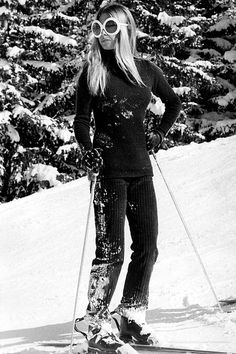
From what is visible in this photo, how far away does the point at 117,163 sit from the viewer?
334 centimetres

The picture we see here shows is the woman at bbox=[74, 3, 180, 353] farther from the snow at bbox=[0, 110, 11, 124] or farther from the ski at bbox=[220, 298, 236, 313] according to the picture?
the snow at bbox=[0, 110, 11, 124]

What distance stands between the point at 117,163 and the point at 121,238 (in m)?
0.42

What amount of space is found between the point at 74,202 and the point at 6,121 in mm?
10401

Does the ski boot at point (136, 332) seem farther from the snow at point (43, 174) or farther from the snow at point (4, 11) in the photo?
the snow at point (4, 11)

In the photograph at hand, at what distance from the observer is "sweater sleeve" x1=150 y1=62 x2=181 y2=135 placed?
3.56 metres

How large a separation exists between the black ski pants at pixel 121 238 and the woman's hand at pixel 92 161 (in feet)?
0.32

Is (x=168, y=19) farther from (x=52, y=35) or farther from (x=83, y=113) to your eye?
(x=83, y=113)

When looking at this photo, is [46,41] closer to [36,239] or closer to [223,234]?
[36,239]

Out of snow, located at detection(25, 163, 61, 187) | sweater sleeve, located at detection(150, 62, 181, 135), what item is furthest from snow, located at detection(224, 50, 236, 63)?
sweater sleeve, located at detection(150, 62, 181, 135)

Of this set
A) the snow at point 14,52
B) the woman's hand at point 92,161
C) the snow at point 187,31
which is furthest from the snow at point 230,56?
the woman's hand at point 92,161

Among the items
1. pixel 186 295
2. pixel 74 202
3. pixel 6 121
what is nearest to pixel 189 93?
pixel 6 121

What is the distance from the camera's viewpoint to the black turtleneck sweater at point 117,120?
335cm

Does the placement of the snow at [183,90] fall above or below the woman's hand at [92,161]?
above

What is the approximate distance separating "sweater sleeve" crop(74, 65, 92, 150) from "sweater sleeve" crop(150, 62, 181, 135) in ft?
1.36
